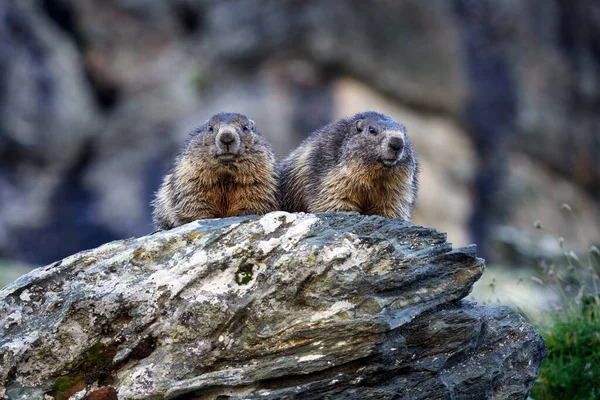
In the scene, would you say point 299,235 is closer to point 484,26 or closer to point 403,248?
point 403,248

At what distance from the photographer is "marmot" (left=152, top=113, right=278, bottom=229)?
27.9 ft

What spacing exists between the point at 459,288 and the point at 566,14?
19432 mm

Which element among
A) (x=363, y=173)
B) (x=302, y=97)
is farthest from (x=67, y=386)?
(x=302, y=97)

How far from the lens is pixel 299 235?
6832 mm

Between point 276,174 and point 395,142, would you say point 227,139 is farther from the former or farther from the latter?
point 395,142

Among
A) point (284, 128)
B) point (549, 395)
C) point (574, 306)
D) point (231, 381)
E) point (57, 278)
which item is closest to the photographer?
point (231, 381)

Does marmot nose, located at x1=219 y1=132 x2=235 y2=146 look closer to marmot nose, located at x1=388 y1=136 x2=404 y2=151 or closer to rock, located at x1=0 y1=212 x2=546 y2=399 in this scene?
rock, located at x1=0 y1=212 x2=546 y2=399

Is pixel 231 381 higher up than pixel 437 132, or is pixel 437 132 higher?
pixel 437 132

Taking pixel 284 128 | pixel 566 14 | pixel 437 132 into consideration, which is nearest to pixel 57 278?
pixel 284 128

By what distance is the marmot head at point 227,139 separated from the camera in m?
8.41

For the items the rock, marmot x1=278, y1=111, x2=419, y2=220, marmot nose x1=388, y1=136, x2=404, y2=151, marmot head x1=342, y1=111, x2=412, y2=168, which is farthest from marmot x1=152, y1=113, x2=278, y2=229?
the rock

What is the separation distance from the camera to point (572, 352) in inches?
337

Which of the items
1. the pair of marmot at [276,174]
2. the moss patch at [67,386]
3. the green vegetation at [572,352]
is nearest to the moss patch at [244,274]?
the moss patch at [67,386]

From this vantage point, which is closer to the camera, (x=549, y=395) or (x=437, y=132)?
(x=549, y=395)
